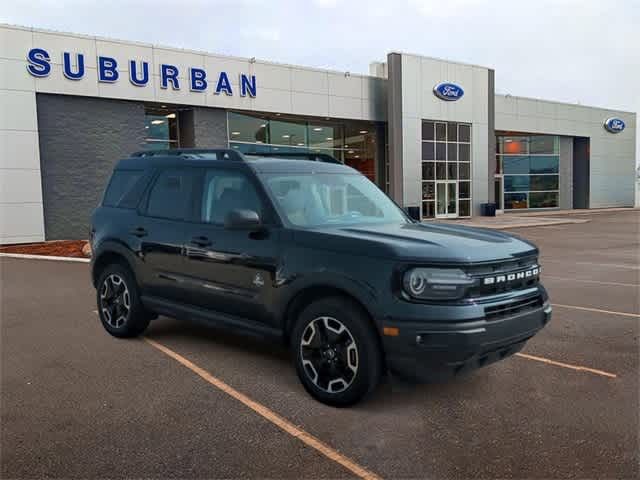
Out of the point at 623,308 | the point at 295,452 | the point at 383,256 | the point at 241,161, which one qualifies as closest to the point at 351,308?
the point at 383,256

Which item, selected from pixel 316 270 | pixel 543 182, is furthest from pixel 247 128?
pixel 543 182

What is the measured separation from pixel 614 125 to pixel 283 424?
1979 inches

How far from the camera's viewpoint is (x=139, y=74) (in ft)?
72.5

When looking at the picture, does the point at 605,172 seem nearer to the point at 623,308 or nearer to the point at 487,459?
the point at 623,308

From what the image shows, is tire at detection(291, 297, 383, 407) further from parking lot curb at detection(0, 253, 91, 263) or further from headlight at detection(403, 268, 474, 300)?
parking lot curb at detection(0, 253, 91, 263)

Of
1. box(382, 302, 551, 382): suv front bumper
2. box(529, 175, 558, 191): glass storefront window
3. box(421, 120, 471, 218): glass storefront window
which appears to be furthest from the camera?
box(529, 175, 558, 191): glass storefront window

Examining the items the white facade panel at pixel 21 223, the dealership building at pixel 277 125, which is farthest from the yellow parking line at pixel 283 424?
the white facade panel at pixel 21 223

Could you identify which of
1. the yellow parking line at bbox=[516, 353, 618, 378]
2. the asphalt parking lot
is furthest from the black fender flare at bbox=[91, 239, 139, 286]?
the yellow parking line at bbox=[516, 353, 618, 378]

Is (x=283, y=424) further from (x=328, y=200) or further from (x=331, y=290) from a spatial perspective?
(x=328, y=200)

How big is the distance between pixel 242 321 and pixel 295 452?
1.55 m

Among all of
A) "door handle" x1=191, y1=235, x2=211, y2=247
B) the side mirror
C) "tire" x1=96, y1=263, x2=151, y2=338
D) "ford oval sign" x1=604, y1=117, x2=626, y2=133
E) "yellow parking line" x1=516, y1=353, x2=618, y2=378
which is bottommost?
"yellow parking line" x1=516, y1=353, x2=618, y2=378

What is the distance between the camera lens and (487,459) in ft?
10.8

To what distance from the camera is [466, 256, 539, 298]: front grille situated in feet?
12.4

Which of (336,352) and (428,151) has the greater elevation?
(428,151)
